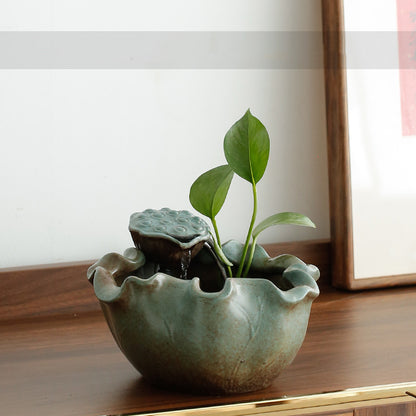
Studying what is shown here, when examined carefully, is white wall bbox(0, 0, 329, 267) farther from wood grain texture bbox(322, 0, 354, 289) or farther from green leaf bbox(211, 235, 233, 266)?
green leaf bbox(211, 235, 233, 266)

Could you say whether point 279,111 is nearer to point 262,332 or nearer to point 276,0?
point 276,0

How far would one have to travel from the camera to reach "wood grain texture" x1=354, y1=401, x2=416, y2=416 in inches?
19.5

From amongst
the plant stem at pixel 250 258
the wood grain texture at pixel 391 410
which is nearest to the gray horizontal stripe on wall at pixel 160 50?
the plant stem at pixel 250 258

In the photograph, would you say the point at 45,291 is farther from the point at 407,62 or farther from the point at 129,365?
the point at 407,62

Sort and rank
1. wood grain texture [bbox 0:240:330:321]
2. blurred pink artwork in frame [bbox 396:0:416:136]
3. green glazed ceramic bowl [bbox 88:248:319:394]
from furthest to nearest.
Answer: blurred pink artwork in frame [bbox 396:0:416:136] → wood grain texture [bbox 0:240:330:321] → green glazed ceramic bowl [bbox 88:248:319:394]

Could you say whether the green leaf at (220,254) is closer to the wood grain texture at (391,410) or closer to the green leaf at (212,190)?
the green leaf at (212,190)

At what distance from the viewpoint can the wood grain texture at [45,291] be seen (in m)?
0.77

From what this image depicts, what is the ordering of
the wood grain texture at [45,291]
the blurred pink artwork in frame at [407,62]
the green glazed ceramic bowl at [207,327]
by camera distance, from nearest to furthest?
the green glazed ceramic bowl at [207,327]
the wood grain texture at [45,291]
the blurred pink artwork in frame at [407,62]

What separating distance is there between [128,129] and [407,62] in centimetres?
38

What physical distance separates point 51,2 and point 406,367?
574mm

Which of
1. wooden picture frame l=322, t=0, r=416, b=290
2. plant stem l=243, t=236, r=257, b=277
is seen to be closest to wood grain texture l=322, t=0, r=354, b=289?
wooden picture frame l=322, t=0, r=416, b=290

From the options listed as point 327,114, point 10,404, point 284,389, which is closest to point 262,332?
point 284,389

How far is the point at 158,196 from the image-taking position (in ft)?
2.81

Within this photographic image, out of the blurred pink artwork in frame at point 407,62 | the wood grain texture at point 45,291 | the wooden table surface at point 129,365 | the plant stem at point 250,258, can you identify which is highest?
the blurred pink artwork in frame at point 407,62
